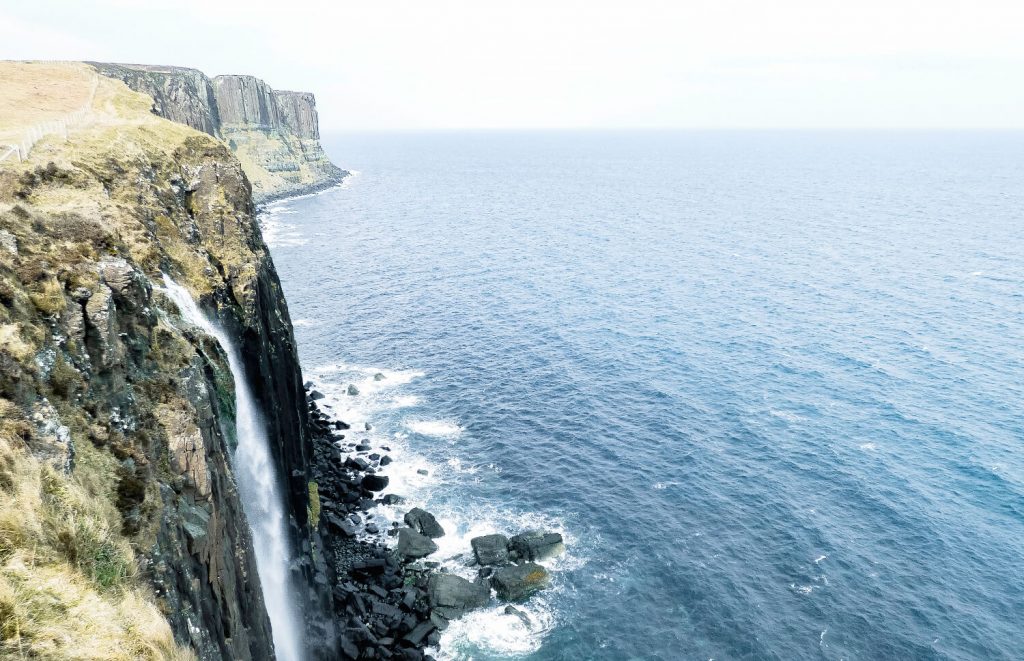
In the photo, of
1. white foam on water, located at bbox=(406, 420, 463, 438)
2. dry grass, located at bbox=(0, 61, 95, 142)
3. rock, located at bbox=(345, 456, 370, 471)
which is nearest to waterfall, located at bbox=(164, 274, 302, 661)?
dry grass, located at bbox=(0, 61, 95, 142)

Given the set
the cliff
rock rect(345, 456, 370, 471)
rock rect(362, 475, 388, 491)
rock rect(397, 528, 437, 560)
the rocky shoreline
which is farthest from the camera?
rock rect(345, 456, 370, 471)

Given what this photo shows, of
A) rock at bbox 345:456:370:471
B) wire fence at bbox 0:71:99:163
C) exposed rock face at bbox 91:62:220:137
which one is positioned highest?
exposed rock face at bbox 91:62:220:137

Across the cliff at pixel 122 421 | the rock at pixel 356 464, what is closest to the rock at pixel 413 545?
the cliff at pixel 122 421

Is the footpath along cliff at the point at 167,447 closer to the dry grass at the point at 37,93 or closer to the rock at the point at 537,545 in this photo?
the rock at the point at 537,545

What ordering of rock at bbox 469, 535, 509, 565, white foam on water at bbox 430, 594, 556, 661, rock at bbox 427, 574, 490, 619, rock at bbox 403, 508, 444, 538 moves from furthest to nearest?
rock at bbox 403, 508, 444, 538 → rock at bbox 469, 535, 509, 565 → rock at bbox 427, 574, 490, 619 → white foam on water at bbox 430, 594, 556, 661

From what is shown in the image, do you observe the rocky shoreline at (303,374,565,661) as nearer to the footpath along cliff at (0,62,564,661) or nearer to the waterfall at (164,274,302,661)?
the footpath along cliff at (0,62,564,661)
